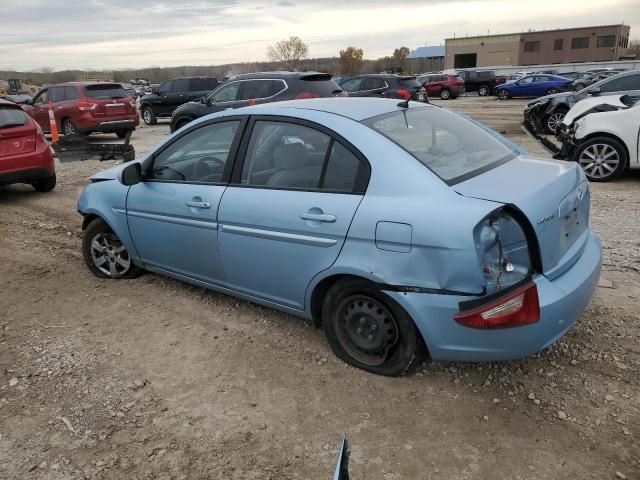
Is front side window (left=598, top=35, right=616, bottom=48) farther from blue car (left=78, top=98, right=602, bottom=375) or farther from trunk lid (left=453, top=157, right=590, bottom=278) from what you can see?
trunk lid (left=453, top=157, right=590, bottom=278)

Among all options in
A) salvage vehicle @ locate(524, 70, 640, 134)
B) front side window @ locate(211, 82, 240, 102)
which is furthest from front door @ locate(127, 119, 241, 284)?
salvage vehicle @ locate(524, 70, 640, 134)

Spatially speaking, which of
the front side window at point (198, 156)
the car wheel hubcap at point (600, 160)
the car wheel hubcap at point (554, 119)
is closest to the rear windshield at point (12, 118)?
the front side window at point (198, 156)

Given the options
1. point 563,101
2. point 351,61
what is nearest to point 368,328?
point 563,101

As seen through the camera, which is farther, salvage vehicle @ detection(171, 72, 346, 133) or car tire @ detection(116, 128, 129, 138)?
car tire @ detection(116, 128, 129, 138)

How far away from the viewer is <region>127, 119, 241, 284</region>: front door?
3672mm

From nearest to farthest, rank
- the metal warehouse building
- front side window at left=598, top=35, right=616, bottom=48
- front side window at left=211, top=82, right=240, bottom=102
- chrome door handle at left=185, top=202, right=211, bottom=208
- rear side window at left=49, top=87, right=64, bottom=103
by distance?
1. chrome door handle at left=185, top=202, right=211, bottom=208
2. front side window at left=211, top=82, right=240, bottom=102
3. rear side window at left=49, top=87, right=64, bottom=103
4. front side window at left=598, top=35, right=616, bottom=48
5. the metal warehouse building

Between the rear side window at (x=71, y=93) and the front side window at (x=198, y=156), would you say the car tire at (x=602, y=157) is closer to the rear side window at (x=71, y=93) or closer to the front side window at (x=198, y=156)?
the front side window at (x=198, y=156)

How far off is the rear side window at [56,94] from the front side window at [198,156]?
13.0 metres

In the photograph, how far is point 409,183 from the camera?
277cm

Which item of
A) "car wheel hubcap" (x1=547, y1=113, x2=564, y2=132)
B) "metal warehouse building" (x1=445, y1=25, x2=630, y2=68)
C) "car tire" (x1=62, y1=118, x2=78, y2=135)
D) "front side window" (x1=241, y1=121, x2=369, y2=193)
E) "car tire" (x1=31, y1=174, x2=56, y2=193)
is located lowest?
"car tire" (x1=31, y1=174, x2=56, y2=193)

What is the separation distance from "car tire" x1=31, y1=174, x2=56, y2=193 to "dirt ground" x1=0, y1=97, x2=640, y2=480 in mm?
4926

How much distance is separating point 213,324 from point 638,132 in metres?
6.65

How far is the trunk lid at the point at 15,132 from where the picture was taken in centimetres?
759

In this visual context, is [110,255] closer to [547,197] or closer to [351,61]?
[547,197]
